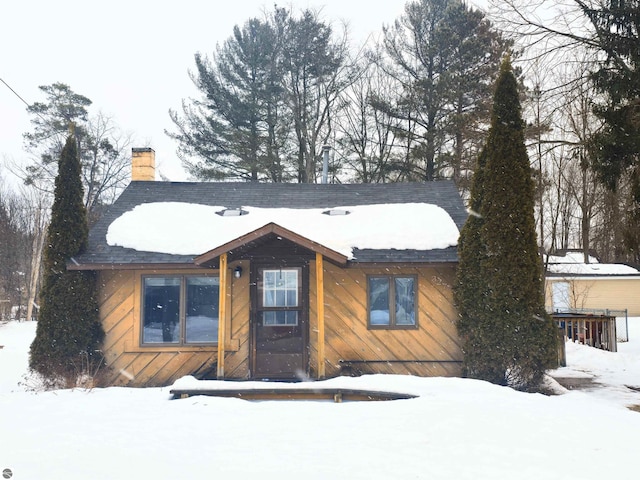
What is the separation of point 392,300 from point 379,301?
232mm

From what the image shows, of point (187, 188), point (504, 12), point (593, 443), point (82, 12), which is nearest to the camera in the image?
point (593, 443)

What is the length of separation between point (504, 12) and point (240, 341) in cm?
808

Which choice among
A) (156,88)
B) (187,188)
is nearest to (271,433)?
(187,188)

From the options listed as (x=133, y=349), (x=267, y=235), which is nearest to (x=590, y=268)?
(x=267, y=235)

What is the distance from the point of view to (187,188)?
1241cm

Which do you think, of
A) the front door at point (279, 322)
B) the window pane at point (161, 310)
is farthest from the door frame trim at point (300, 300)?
the window pane at point (161, 310)

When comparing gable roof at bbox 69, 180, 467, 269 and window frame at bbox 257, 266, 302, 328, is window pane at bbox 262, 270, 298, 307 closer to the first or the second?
window frame at bbox 257, 266, 302, 328

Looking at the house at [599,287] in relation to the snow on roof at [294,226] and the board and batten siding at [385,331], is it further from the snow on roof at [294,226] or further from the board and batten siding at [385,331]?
the board and batten siding at [385,331]

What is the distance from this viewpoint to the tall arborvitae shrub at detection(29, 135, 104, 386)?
937cm

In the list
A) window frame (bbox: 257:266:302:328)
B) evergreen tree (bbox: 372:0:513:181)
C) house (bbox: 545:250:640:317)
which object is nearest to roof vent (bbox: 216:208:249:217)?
window frame (bbox: 257:266:302:328)

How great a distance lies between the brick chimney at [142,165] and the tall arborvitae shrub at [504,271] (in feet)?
23.9

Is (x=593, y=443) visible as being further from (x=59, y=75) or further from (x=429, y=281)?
(x=59, y=75)

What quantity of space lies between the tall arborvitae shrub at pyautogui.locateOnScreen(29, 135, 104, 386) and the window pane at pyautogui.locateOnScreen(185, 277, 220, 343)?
5.09 ft

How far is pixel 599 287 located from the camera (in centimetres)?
2638
